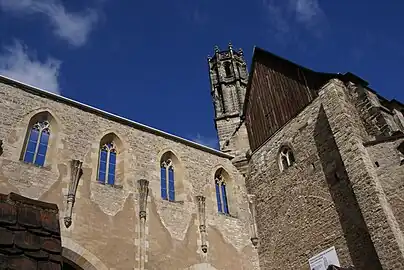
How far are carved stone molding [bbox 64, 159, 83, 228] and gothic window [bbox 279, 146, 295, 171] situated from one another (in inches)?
244

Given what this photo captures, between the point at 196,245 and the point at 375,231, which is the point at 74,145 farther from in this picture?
the point at 375,231

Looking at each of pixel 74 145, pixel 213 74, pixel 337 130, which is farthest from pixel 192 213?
pixel 213 74

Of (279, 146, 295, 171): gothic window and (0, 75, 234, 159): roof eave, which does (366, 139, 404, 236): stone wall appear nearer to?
(279, 146, 295, 171): gothic window

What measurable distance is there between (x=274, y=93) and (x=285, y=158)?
2.72m

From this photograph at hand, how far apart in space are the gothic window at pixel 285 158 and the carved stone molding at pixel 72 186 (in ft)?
20.3

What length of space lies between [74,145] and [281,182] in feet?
20.7

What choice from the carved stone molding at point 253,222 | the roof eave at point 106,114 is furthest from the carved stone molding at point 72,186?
the carved stone molding at point 253,222

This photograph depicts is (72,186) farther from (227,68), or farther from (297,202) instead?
(227,68)

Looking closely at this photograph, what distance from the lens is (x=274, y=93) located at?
13867 millimetres

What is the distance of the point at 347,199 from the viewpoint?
9609 millimetres

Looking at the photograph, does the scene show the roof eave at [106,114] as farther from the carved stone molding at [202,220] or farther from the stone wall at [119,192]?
the carved stone molding at [202,220]

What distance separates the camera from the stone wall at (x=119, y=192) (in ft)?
30.6

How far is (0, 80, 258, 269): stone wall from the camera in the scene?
9.32 m

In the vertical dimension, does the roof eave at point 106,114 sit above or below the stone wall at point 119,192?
above
